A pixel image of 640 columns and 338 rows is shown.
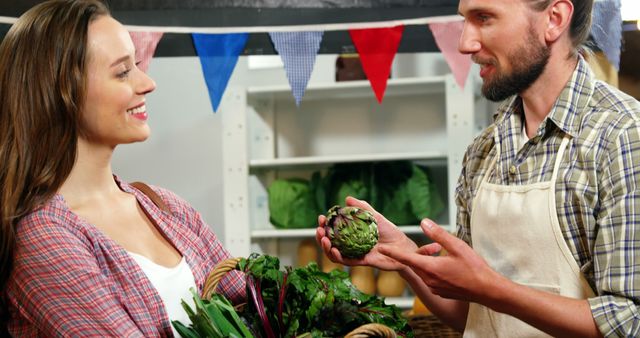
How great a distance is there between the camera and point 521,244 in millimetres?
1967

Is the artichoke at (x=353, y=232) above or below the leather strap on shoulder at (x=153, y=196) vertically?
below

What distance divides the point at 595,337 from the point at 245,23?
2.11m

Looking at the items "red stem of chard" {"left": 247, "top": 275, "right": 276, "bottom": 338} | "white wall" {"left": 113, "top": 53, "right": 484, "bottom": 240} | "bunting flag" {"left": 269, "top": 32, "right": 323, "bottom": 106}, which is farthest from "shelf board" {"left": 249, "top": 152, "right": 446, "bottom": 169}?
"red stem of chard" {"left": 247, "top": 275, "right": 276, "bottom": 338}

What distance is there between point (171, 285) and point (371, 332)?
541mm

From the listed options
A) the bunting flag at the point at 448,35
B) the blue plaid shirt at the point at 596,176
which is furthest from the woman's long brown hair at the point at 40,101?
the bunting flag at the point at 448,35

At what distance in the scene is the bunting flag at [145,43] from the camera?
3303 millimetres

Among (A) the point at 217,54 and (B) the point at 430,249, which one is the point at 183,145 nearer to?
(A) the point at 217,54

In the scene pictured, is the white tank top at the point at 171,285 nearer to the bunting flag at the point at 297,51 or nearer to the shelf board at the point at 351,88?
the bunting flag at the point at 297,51

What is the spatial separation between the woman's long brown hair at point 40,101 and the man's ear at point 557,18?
1.15 metres

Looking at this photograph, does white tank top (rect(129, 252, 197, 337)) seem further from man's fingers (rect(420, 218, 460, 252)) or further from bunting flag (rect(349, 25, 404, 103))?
bunting flag (rect(349, 25, 404, 103))

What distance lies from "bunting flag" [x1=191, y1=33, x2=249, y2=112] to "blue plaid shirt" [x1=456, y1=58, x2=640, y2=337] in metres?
1.57

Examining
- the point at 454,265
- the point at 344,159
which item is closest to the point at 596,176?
the point at 454,265

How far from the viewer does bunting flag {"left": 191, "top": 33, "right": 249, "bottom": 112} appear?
3.39 meters

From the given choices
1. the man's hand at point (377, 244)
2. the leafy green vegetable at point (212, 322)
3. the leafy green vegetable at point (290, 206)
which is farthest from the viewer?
the leafy green vegetable at point (290, 206)
